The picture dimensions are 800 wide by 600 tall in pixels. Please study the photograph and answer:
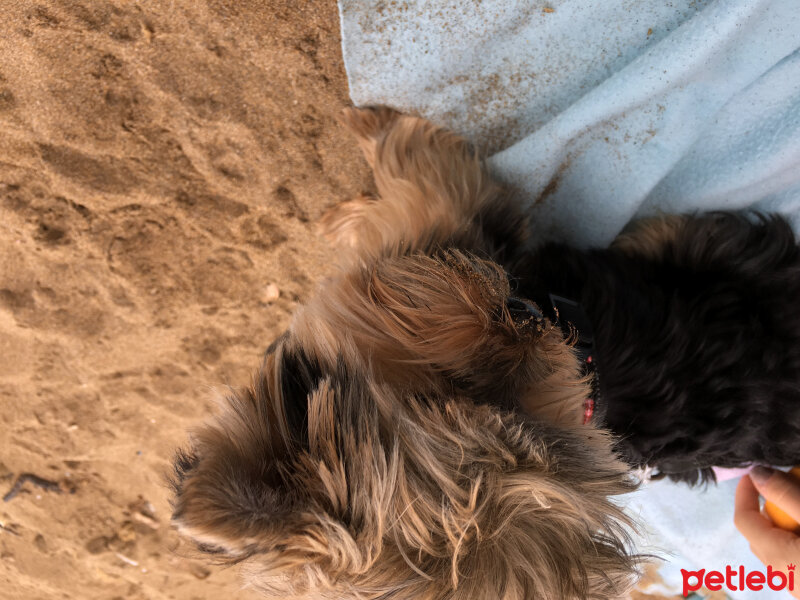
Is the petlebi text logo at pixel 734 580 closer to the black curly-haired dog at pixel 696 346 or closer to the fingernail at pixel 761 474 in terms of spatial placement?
the fingernail at pixel 761 474

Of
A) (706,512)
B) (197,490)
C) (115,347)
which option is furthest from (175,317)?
(706,512)

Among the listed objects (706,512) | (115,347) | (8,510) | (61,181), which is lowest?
(706,512)

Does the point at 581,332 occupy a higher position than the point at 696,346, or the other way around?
the point at 581,332

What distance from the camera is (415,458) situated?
0.87 meters

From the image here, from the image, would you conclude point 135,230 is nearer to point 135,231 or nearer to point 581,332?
point 135,231

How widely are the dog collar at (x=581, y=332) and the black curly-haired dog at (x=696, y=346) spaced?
0.01 m

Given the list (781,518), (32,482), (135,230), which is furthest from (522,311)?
(32,482)

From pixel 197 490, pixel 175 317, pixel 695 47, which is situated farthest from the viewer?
pixel 175 317

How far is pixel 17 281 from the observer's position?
1.69m

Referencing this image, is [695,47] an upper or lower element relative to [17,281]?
upper

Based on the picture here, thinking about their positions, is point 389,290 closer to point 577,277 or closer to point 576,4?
point 577,277

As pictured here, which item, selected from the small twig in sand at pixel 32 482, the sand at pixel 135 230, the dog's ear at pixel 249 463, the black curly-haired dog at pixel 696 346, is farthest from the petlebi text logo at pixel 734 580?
the small twig in sand at pixel 32 482

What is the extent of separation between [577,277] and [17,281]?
5.24ft

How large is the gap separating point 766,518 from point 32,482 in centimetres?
253
